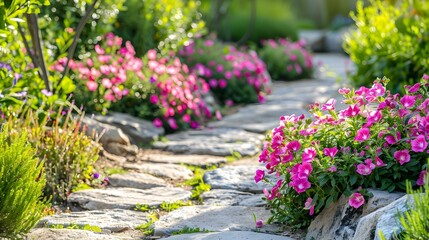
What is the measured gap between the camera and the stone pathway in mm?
3857

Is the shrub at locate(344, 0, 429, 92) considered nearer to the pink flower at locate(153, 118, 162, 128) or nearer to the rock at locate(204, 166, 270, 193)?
the rock at locate(204, 166, 270, 193)

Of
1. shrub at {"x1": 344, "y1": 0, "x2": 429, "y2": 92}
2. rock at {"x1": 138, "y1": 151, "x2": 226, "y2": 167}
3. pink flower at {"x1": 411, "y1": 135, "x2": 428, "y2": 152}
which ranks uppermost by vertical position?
shrub at {"x1": 344, "y1": 0, "x2": 429, "y2": 92}

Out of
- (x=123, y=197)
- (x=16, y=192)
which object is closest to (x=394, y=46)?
(x=123, y=197)

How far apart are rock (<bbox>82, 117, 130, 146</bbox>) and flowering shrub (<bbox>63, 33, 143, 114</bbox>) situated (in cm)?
39

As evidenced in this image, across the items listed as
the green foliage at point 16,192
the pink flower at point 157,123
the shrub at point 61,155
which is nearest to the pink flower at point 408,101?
the green foliage at point 16,192

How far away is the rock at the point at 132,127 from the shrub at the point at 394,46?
227 cm

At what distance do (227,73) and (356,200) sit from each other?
5.33 metres

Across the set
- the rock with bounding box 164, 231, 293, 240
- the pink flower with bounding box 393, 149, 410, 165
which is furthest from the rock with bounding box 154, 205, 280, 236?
the pink flower with bounding box 393, 149, 410, 165

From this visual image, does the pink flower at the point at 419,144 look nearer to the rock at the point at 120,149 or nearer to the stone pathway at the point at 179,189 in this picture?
the stone pathway at the point at 179,189

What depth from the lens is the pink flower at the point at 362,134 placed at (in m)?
3.48

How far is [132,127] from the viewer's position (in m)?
6.29

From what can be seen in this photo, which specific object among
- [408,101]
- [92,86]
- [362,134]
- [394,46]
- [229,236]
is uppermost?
[394,46]

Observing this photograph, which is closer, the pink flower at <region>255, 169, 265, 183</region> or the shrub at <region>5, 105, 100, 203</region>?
the pink flower at <region>255, 169, 265, 183</region>

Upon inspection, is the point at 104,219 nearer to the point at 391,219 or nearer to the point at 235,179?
the point at 235,179
